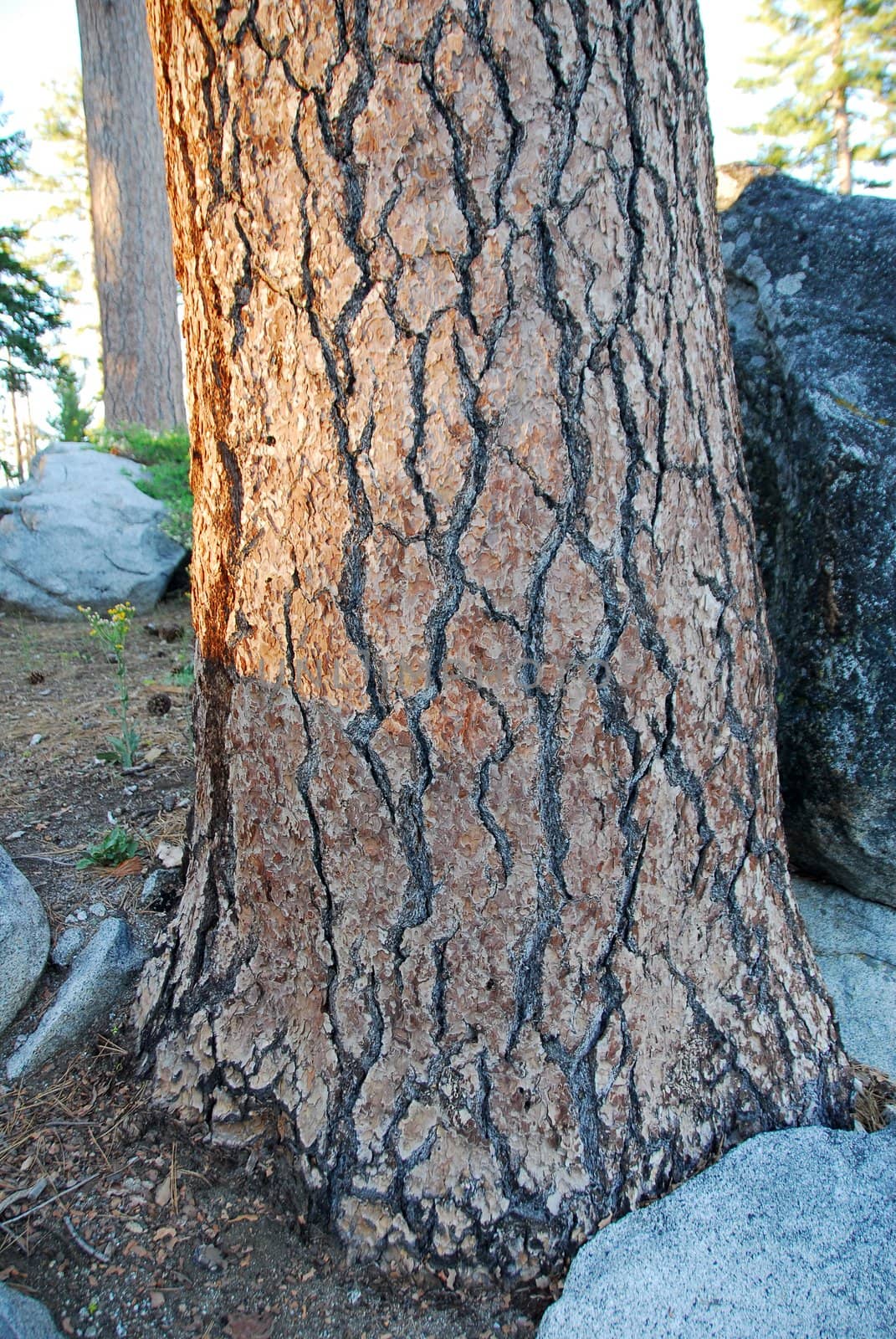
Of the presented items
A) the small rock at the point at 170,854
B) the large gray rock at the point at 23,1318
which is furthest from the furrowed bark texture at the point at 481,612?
the small rock at the point at 170,854

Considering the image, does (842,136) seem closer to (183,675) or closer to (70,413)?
(70,413)

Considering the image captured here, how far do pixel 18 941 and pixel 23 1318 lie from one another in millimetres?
788

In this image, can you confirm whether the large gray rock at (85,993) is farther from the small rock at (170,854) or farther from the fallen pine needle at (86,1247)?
the fallen pine needle at (86,1247)

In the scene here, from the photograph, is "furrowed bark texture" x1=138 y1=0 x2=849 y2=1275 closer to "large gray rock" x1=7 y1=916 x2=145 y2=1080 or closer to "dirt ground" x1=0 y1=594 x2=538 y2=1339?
"dirt ground" x1=0 y1=594 x2=538 y2=1339

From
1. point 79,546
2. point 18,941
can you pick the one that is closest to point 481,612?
point 18,941

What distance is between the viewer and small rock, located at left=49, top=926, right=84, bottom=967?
1.97 metres

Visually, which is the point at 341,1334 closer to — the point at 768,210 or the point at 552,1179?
the point at 552,1179

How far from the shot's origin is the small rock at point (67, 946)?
1.97 metres

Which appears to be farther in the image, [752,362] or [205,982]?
[752,362]

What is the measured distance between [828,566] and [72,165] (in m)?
31.3

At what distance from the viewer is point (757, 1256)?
1.31m

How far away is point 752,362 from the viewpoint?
2217mm

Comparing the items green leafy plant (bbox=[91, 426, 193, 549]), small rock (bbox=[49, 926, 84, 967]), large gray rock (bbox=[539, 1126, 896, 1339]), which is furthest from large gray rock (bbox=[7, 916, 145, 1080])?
green leafy plant (bbox=[91, 426, 193, 549])

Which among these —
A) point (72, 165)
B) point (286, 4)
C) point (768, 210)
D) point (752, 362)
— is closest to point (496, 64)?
point (286, 4)
